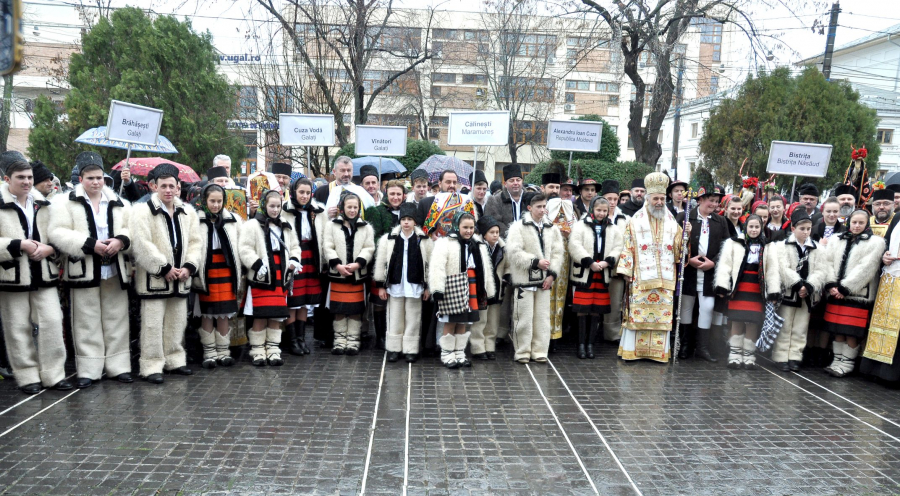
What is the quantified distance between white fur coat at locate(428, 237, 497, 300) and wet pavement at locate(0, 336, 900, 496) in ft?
3.05

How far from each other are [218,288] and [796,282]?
20.8 ft

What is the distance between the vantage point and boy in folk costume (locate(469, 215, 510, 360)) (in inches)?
287

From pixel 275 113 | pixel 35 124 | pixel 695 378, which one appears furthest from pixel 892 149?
pixel 35 124

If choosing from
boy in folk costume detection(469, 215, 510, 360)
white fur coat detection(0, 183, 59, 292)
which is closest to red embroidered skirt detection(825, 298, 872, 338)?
boy in folk costume detection(469, 215, 510, 360)

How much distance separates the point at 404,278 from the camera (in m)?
7.15

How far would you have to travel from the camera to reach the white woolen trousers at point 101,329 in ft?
19.9

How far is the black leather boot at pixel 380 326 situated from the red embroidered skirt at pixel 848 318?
5.17 m

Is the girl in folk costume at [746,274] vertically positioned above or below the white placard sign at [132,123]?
below

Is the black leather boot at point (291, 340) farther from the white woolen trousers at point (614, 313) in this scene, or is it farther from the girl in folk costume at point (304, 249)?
the white woolen trousers at point (614, 313)

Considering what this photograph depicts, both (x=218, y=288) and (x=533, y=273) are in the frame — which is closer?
(x=218, y=288)

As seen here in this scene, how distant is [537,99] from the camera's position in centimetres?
3338

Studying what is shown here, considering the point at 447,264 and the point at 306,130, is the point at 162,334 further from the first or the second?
the point at 306,130

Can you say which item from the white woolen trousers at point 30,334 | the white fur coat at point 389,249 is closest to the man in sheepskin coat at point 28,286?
the white woolen trousers at point 30,334

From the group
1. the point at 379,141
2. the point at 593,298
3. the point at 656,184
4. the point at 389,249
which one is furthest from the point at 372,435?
the point at 379,141
